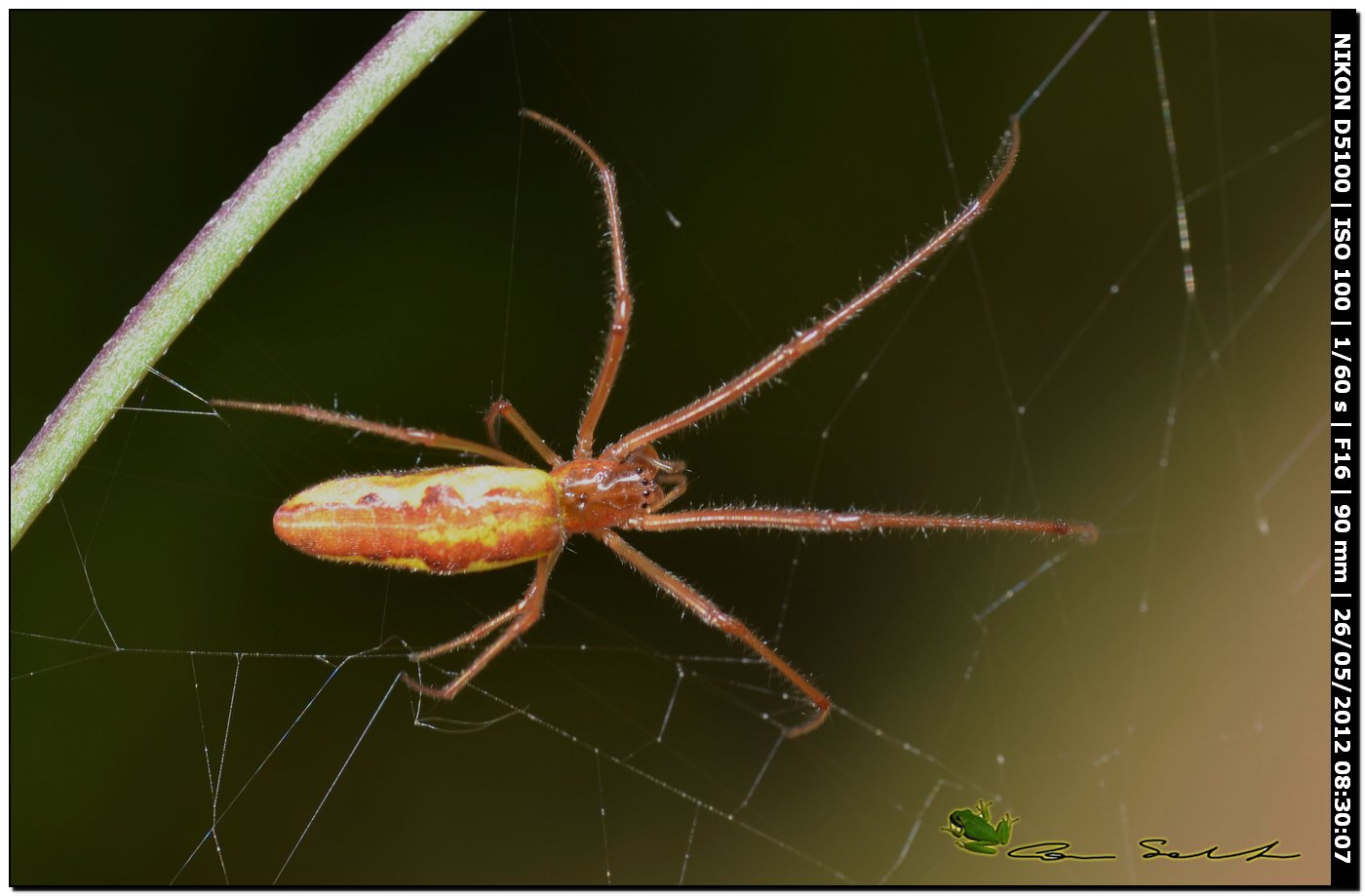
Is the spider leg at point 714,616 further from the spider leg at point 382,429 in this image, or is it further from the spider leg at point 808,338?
the spider leg at point 382,429

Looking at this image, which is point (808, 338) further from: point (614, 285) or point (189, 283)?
point (189, 283)

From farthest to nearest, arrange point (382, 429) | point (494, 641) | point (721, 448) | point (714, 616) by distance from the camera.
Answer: point (721, 448) → point (714, 616) → point (494, 641) → point (382, 429)

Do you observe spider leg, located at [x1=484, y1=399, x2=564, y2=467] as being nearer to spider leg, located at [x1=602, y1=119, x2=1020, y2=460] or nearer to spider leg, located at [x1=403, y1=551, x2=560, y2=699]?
spider leg, located at [x1=602, y1=119, x2=1020, y2=460]

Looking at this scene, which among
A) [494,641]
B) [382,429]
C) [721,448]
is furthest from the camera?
[721,448]

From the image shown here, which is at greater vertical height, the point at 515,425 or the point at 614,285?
the point at 614,285

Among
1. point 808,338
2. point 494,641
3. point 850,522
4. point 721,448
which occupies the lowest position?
point 494,641

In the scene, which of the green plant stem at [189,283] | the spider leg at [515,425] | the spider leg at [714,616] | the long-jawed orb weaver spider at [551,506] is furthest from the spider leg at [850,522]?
the green plant stem at [189,283]

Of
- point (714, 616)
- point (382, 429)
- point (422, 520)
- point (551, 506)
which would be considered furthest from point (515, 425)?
point (714, 616)

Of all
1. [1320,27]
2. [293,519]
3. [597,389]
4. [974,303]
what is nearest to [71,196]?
[293,519]
